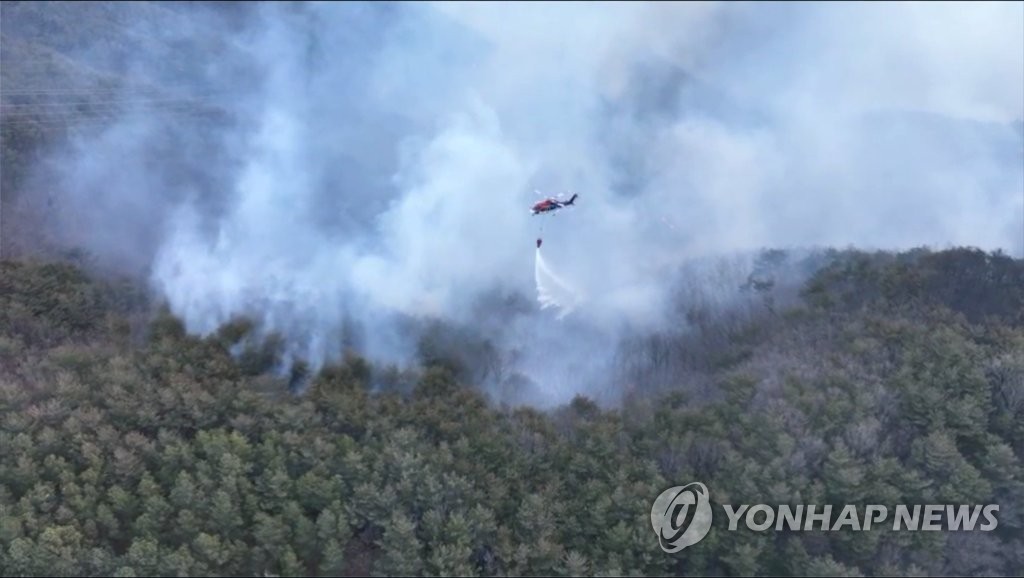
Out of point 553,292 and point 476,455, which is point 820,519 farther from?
point 553,292

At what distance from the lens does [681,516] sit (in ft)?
75.7

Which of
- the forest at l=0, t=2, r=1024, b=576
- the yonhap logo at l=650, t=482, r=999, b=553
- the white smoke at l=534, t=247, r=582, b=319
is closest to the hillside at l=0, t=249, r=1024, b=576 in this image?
the forest at l=0, t=2, r=1024, b=576

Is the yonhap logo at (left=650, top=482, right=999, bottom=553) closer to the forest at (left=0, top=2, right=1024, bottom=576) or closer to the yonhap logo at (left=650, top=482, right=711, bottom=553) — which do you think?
the yonhap logo at (left=650, top=482, right=711, bottom=553)

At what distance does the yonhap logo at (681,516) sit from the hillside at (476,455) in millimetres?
289

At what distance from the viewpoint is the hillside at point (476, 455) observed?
2197 cm

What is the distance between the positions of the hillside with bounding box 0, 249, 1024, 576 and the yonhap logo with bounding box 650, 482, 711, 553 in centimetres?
29

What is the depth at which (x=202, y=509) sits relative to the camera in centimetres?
2256

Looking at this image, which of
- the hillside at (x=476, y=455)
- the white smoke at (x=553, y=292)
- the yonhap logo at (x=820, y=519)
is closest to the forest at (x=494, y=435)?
the hillside at (x=476, y=455)

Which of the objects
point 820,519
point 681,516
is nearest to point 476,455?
point 681,516

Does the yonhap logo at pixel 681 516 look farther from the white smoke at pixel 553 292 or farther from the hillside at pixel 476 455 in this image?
the white smoke at pixel 553 292

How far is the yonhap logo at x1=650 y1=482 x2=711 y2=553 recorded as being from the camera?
885 inches

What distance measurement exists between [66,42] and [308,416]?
2786 centimetres

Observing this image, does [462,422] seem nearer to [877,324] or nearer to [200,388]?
[200,388]

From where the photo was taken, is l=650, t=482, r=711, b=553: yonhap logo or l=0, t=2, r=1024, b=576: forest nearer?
l=0, t=2, r=1024, b=576: forest
